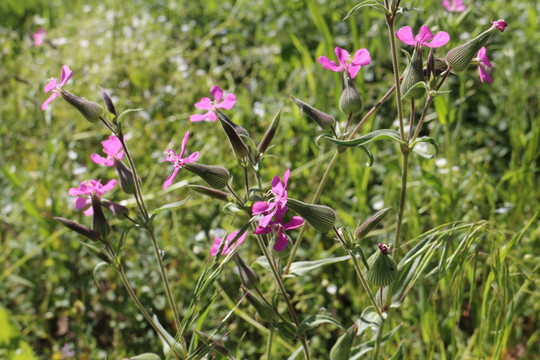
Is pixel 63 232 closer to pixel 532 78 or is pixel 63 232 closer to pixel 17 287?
pixel 17 287

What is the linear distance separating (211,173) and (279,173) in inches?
37.7

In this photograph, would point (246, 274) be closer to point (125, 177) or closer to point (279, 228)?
Result: point (279, 228)

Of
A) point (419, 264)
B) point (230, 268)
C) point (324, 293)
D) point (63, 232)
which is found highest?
point (419, 264)

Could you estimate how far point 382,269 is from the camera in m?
0.86

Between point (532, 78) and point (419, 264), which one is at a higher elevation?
point (419, 264)

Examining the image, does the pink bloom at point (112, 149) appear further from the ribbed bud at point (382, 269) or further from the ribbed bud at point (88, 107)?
the ribbed bud at point (382, 269)

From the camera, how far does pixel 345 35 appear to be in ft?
8.56

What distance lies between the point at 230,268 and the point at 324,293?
31 cm

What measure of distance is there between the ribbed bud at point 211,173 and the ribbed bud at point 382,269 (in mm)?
274

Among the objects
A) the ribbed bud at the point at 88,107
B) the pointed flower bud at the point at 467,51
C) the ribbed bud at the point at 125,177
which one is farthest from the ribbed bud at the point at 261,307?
the pointed flower bud at the point at 467,51

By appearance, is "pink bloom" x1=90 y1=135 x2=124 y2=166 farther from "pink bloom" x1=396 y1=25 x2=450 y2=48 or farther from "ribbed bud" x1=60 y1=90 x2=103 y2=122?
"pink bloom" x1=396 y1=25 x2=450 y2=48

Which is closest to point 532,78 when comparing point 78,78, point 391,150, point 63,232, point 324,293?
point 391,150

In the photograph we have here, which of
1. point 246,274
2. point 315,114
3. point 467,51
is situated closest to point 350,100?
point 315,114

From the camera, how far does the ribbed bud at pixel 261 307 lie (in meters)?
0.91
